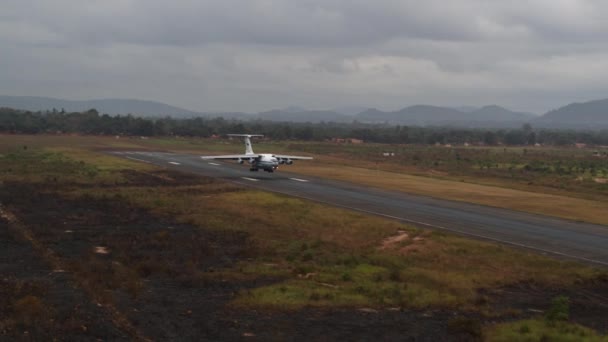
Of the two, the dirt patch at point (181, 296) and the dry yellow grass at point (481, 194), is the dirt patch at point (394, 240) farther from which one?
the dry yellow grass at point (481, 194)

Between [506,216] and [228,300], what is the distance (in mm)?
27419

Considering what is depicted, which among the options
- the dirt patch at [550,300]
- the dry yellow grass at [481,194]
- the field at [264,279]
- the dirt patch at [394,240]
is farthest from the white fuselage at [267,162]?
the dirt patch at [550,300]

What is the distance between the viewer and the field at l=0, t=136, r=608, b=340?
19.0m

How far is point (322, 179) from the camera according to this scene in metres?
68.5

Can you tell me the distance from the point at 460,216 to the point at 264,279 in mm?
21800

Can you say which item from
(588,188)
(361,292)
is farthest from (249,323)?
(588,188)

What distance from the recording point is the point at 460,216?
142ft

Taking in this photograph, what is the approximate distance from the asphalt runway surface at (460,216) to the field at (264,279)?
2811 mm

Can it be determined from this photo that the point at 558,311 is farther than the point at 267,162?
No

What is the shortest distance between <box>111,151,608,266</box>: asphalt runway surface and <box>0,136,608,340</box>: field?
111 inches

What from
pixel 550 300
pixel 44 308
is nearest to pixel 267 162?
pixel 550 300

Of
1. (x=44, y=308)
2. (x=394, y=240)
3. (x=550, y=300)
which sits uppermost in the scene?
(x=44, y=308)

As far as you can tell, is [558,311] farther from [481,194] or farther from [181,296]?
[481,194]

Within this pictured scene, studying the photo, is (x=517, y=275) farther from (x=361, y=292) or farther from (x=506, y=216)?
(x=506, y=216)
